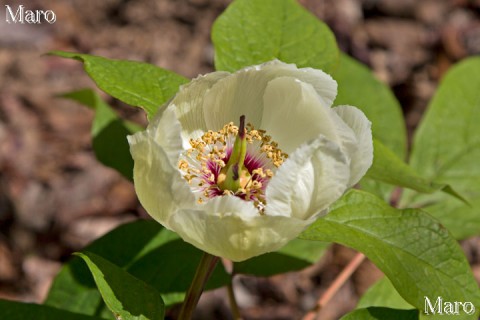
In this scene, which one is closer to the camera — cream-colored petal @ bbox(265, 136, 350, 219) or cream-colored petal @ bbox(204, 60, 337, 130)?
cream-colored petal @ bbox(265, 136, 350, 219)

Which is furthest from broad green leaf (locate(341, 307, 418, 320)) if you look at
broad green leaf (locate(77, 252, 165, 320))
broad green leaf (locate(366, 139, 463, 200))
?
broad green leaf (locate(77, 252, 165, 320))

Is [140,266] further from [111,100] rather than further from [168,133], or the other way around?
[111,100]

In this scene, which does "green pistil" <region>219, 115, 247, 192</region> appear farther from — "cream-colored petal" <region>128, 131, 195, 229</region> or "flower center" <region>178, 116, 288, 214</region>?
"cream-colored petal" <region>128, 131, 195, 229</region>

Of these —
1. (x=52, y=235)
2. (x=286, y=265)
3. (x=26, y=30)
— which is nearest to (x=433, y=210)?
(x=286, y=265)

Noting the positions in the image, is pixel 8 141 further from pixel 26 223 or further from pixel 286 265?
pixel 286 265

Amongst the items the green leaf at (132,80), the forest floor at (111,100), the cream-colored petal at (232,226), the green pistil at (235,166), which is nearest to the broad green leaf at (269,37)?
the green leaf at (132,80)

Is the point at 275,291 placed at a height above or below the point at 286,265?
below
